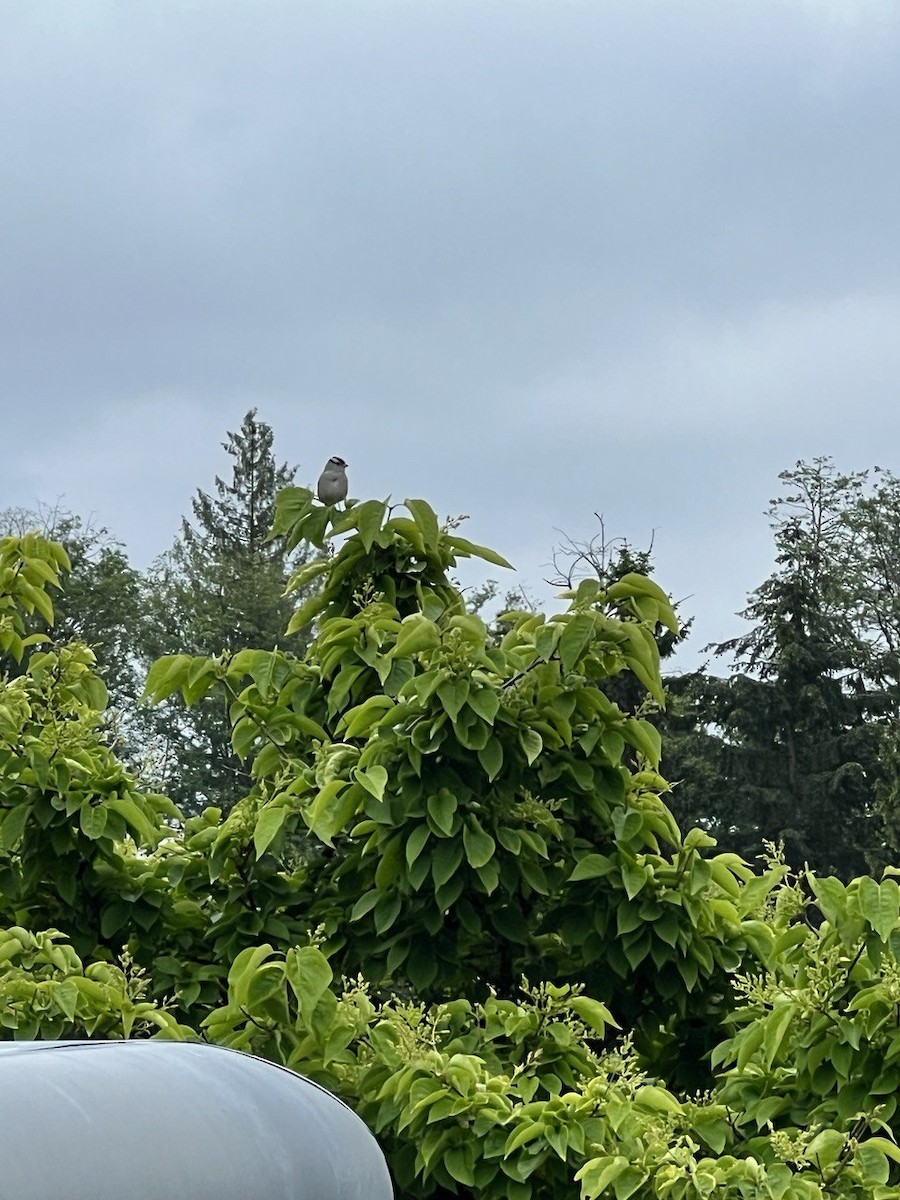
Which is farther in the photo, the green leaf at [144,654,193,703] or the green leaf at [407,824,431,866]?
the green leaf at [144,654,193,703]

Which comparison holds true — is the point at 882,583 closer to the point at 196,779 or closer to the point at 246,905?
the point at 196,779

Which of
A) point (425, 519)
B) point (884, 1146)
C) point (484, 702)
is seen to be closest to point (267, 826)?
point (484, 702)

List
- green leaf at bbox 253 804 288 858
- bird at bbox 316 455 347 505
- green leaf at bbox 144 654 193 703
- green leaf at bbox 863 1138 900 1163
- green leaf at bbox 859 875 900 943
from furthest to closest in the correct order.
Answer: bird at bbox 316 455 347 505
green leaf at bbox 144 654 193 703
green leaf at bbox 253 804 288 858
green leaf at bbox 859 875 900 943
green leaf at bbox 863 1138 900 1163

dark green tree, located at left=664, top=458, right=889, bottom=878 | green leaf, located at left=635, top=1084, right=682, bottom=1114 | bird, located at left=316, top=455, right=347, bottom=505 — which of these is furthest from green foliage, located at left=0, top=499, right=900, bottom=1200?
dark green tree, located at left=664, top=458, right=889, bottom=878

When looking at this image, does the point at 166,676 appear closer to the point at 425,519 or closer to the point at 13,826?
the point at 13,826

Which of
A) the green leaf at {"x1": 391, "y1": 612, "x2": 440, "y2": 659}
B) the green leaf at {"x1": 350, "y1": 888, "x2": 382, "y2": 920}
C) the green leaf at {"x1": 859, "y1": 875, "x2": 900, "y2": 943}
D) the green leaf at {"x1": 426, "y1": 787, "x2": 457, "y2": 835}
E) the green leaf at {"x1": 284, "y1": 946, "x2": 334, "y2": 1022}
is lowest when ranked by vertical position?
the green leaf at {"x1": 284, "y1": 946, "x2": 334, "y2": 1022}

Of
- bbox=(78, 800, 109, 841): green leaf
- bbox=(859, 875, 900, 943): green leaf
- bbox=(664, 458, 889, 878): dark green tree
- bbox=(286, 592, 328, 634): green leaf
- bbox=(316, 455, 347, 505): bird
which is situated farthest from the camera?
bbox=(664, 458, 889, 878): dark green tree

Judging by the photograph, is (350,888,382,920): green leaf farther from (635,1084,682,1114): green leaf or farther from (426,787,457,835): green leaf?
(635,1084,682,1114): green leaf

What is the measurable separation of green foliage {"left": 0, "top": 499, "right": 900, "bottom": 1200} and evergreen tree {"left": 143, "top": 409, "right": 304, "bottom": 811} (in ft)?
86.6

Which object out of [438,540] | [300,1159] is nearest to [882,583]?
[438,540]

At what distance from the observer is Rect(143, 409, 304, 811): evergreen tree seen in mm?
34531

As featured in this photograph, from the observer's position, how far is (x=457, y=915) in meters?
3.44

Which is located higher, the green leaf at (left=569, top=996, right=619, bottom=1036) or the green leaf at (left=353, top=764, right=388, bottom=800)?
Answer: the green leaf at (left=353, top=764, right=388, bottom=800)

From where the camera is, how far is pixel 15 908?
3.76 meters
